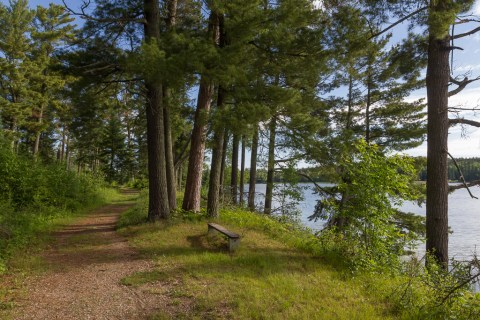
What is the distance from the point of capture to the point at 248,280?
508 cm

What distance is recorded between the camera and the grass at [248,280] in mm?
4074

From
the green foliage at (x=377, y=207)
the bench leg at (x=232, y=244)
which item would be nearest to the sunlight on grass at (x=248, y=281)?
the bench leg at (x=232, y=244)

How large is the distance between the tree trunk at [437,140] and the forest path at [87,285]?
6.05 metres

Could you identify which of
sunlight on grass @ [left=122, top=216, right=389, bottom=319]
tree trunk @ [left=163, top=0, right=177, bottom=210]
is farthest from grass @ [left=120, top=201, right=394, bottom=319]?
tree trunk @ [left=163, top=0, right=177, bottom=210]

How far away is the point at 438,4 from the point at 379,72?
28.2 feet

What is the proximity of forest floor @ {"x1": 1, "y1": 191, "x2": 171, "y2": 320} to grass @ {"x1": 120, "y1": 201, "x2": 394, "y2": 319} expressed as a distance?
280mm

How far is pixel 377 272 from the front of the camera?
17.7 feet

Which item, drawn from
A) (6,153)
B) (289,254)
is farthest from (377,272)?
(6,153)

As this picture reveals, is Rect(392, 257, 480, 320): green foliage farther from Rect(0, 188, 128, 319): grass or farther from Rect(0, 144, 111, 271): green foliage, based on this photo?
Rect(0, 144, 111, 271): green foliage

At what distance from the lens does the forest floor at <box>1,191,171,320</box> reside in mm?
4074

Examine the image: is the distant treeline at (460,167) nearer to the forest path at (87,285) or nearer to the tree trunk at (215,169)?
the tree trunk at (215,169)

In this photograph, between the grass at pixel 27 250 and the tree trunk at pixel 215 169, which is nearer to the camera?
the grass at pixel 27 250

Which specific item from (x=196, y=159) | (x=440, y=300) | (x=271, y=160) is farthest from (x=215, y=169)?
(x=440, y=300)

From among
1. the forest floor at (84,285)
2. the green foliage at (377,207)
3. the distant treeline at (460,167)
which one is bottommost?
the forest floor at (84,285)
